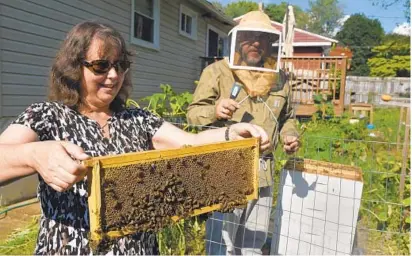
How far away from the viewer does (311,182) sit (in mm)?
2721

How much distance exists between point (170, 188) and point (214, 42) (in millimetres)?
14129

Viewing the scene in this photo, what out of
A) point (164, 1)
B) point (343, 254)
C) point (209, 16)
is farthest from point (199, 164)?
point (209, 16)

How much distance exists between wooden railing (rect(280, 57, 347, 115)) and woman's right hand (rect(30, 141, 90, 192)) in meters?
11.4

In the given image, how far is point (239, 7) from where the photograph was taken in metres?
68.4

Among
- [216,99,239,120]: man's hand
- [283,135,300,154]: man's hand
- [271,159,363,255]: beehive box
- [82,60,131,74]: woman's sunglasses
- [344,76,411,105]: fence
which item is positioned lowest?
[271,159,363,255]: beehive box

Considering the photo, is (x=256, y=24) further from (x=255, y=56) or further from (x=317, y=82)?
(x=317, y=82)

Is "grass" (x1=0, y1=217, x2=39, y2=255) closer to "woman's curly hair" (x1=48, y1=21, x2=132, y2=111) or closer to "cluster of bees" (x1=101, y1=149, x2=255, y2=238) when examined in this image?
"woman's curly hair" (x1=48, y1=21, x2=132, y2=111)

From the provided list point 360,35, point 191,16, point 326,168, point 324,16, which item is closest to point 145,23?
point 191,16

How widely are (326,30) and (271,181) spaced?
241ft

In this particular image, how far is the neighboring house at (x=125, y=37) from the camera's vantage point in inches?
216

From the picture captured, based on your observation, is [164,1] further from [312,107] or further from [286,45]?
[286,45]

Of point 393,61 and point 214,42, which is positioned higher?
point 393,61

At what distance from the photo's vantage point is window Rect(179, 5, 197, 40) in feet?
37.6

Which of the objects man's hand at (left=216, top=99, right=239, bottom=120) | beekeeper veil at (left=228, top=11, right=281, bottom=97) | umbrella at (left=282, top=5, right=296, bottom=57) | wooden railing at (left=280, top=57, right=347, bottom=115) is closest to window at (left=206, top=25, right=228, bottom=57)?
umbrella at (left=282, top=5, right=296, bottom=57)
